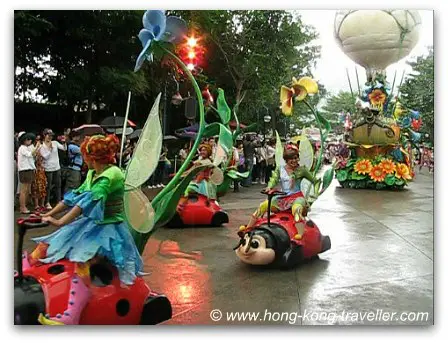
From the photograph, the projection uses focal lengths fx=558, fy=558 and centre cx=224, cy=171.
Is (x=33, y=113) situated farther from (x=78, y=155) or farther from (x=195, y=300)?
(x=195, y=300)

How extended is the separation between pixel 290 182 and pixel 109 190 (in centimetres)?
200

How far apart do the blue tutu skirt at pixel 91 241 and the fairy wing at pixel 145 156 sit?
0.28 metres

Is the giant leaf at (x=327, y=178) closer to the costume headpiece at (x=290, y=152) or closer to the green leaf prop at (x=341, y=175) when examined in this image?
the costume headpiece at (x=290, y=152)

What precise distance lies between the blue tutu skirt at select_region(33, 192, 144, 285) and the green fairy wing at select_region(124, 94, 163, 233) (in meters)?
0.13

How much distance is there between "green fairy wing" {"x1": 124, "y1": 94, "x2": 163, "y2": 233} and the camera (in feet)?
10.3

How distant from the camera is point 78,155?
4.96 metres

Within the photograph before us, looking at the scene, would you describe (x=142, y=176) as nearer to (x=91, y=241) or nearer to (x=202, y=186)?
(x=91, y=241)

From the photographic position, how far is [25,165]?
4543mm

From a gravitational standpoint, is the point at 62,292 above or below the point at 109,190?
below

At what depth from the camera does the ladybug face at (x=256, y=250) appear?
14.2ft

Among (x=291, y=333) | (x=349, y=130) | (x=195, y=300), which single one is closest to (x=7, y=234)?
(x=195, y=300)

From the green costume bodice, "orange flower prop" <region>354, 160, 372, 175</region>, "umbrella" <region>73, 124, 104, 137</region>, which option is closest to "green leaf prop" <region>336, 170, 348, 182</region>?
"orange flower prop" <region>354, 160, 372, 175</region>

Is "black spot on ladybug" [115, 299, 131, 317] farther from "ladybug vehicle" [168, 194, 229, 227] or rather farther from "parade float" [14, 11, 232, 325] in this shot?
"ladybug vehicle" [168, 194, 229, 227]
